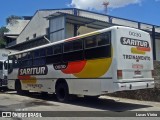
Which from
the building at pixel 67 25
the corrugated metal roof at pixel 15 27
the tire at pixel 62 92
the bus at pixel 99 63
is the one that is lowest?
the tire at pixel 62 92

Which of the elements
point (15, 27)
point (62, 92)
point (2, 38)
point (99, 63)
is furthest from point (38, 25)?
point (99, 63)

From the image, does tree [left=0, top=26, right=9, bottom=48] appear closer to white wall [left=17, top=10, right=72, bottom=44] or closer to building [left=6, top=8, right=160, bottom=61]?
building [left=6, top=8, right=160, bottom=61]

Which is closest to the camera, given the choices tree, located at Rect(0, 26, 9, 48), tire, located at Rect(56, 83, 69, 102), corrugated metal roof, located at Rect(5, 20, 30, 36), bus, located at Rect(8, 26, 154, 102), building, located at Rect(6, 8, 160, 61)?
bus, located at Rect(8, 26, 154, 102)

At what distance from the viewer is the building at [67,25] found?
31.5 metres

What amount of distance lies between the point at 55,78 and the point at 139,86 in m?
4.78

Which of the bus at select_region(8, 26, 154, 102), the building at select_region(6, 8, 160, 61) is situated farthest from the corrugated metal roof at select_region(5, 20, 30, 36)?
the bus at select_region(8, 26, 154, 102)

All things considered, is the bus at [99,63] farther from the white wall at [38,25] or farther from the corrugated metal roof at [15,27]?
the corrugated metal roof at [15,27]

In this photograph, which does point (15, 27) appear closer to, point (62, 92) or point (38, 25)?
point (38, 25)

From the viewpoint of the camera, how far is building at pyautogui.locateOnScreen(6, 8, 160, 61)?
31484mm

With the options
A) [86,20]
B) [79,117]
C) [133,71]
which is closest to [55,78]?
[133,71]

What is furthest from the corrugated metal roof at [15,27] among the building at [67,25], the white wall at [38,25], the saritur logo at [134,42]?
the saritur logo at [134,42]

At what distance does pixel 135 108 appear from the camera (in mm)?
12914

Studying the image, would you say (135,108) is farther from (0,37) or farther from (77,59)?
(0,37)

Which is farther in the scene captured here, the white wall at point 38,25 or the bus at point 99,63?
the white wall at point 38,25
